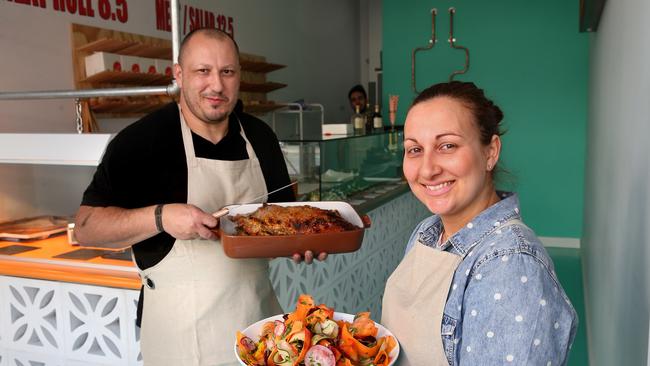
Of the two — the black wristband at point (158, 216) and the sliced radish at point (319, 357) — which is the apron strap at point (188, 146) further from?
the sliced radish at point (319, 357)

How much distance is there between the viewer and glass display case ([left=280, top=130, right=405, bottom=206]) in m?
3.29

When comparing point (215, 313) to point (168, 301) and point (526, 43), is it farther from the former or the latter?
point (526, 43)

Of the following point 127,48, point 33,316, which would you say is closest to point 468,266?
point 33,316

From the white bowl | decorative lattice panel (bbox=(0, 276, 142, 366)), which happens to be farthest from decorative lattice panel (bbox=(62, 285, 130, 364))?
the white bowl

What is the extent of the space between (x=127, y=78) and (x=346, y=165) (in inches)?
91.0

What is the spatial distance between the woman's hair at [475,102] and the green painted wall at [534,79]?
5731 mm

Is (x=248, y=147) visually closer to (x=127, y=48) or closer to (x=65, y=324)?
(x=65, y=324)

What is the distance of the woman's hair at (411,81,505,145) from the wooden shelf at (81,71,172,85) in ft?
12.9

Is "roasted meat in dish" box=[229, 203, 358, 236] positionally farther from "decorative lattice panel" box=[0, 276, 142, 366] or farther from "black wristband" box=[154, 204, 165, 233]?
"decorative lattice panel" box=[0, 276, 142, 366]

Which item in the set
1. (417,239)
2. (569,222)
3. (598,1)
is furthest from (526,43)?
(417,239)

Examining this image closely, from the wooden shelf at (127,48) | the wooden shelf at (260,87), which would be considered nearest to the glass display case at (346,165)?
the wooden shelf at (127,48)

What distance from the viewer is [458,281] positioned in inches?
40.6

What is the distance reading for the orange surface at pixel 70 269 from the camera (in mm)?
2277

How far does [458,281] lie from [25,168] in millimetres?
2589
